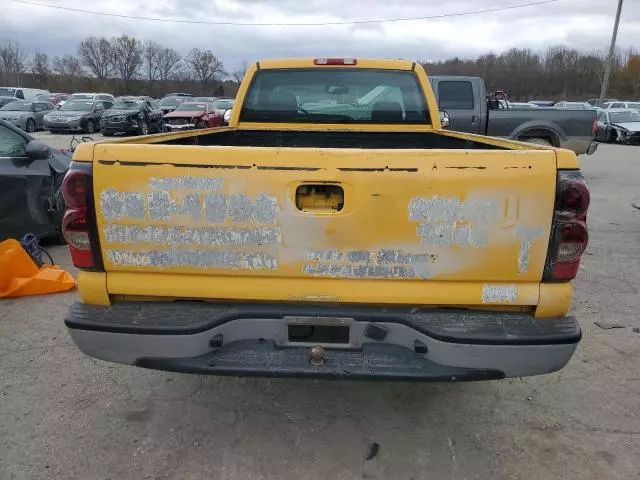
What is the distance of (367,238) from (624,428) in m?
1.94

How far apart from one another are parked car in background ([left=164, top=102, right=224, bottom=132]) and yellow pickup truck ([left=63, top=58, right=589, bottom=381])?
20.3m

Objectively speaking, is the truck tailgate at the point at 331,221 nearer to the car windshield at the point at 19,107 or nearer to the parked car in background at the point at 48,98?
the car windshield at the point at 19,107

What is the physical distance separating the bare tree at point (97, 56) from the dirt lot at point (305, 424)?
97.7 metres

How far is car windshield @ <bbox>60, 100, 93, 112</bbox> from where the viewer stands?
83.9 feet

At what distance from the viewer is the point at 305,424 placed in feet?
9.95

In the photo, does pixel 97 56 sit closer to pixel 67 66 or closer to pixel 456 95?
pixel 67 66

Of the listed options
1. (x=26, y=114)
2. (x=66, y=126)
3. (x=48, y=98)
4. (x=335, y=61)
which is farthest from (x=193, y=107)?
(x=335, y=61)

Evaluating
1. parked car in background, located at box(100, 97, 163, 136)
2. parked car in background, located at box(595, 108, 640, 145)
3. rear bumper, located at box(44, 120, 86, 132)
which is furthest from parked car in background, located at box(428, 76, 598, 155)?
rear bumper, located at box(44, 120, 86, 132)

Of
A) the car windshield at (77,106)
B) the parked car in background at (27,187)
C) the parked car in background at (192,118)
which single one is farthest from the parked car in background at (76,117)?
the parked car in background at (27,187)

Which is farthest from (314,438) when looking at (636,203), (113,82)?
(113,82)

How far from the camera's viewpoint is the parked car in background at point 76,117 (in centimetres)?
2455

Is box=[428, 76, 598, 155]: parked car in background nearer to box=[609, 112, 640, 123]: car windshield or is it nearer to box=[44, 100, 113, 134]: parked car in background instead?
box=[609, 112, 640, 123]: car windshield

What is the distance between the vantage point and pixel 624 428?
9.78ft

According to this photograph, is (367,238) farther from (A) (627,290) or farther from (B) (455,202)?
(A) (627,290)
